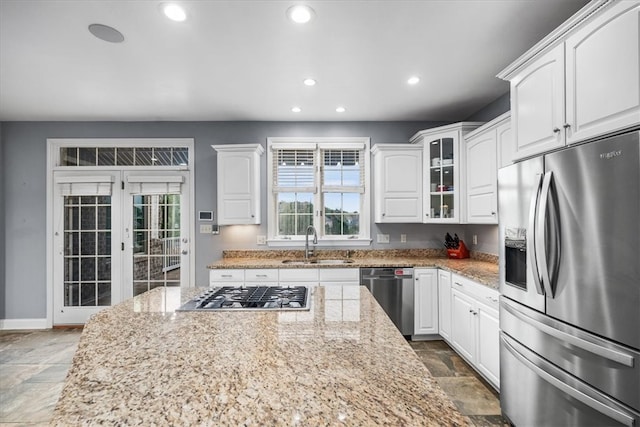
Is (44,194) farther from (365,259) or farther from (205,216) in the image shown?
(365,259)

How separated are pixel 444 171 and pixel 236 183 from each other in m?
2.40

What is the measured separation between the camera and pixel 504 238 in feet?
6.49

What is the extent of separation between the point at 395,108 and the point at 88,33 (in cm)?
284

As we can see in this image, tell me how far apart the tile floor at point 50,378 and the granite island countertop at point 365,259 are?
87cm

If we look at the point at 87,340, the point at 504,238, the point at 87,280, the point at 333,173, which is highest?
the point at 333,173

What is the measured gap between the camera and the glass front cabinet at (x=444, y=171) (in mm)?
3328

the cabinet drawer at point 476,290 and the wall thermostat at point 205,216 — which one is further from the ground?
the wall thermostat at point 205,216

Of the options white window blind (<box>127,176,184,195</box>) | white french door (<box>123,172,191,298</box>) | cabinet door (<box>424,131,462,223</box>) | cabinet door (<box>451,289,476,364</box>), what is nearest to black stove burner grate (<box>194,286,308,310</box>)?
cabinet door (<box>451,289,476,364</box>)

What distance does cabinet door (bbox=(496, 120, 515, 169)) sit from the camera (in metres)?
2.62

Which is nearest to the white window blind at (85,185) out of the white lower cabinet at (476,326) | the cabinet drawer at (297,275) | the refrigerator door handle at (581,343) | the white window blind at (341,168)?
the cabinet drawer at (297,275)

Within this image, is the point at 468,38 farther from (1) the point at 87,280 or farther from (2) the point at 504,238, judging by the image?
(1) the point at 87,280

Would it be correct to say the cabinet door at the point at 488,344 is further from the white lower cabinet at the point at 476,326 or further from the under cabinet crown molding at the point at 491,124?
the under cabinet crown molding at the point at 491,124

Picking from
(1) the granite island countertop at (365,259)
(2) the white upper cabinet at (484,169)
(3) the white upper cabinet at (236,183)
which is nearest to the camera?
(2) the white upper cabinet at (484,169)

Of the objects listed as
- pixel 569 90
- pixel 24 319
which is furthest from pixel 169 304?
pixel 24 319
